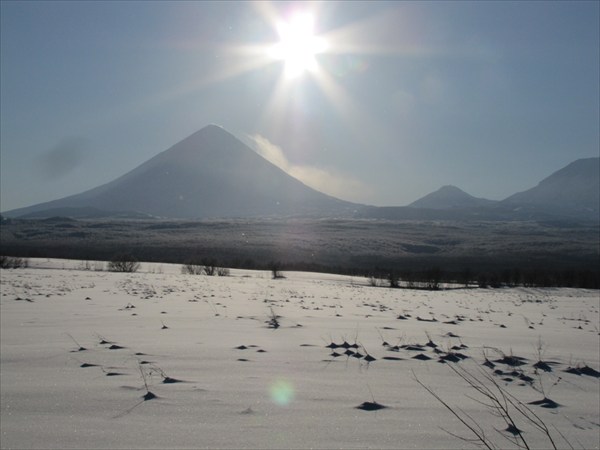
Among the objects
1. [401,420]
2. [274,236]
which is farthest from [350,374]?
[274,236]

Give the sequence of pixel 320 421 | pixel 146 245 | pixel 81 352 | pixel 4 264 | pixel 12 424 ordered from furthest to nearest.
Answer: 1. pixel 146 245
2. pixel 4 264
3. pixel 81 352
4. pixel 320 421
5. pixel 12 424

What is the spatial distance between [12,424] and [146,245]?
77524 millimetres

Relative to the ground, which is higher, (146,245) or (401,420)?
(146,245)

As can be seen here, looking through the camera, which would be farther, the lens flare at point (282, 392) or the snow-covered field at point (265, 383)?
→ the lens flare at point (282, 392)

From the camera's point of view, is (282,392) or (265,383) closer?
(282,392)

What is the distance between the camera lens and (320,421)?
3.58 meters

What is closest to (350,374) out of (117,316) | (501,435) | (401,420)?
(401,420)

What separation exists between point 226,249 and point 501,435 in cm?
7031

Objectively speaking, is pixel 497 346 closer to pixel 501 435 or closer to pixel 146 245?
pixel 501 435

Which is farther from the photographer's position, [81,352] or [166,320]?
[166,320]

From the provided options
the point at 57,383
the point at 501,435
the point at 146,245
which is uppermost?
the point at 146,245

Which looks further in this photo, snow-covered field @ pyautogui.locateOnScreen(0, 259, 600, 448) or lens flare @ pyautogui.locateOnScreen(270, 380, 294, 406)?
lens flare @ pyautogui.locateOnScreen(270, 380, 294, 406)

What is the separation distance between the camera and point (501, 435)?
3.48 meters

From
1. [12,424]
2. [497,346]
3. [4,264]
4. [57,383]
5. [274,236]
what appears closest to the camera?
[12,424]
